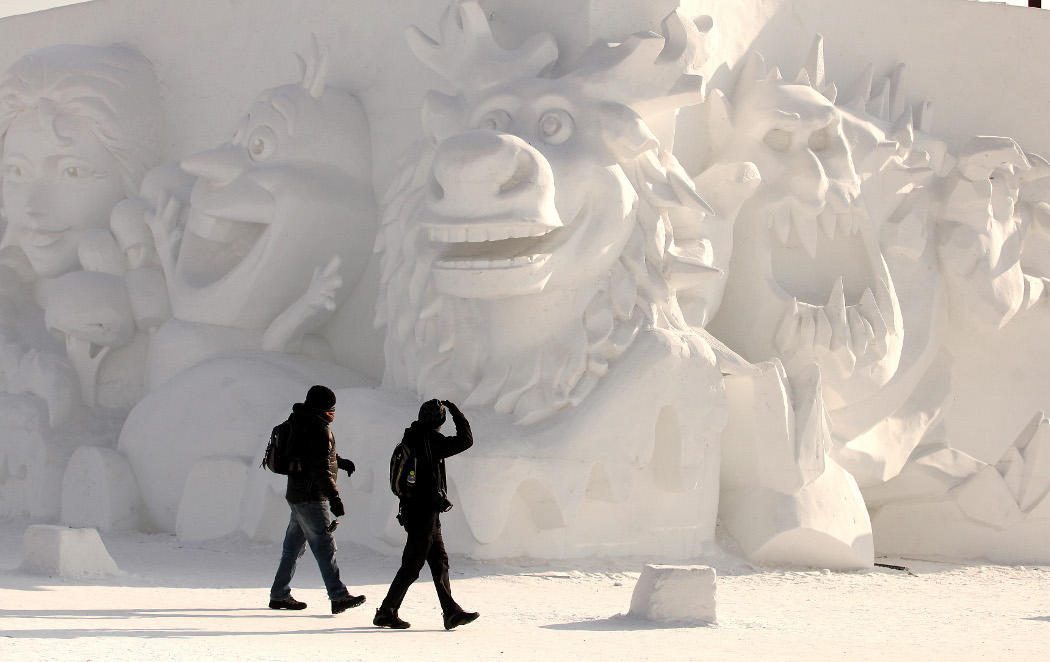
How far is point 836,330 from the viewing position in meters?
7.55

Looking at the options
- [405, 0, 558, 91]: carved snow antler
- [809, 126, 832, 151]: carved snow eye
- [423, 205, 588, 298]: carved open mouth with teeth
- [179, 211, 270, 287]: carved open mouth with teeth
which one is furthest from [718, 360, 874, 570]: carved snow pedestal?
[179, 211, 270, 287]: carved open mouth with teeth

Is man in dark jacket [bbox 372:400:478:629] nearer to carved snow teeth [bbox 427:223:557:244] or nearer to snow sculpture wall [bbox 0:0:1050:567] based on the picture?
snow sculpture wall [bbox 0:0:1050:567]

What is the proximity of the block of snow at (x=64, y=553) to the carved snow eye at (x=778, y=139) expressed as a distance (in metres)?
3.73

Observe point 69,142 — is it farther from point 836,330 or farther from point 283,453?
point 836,330

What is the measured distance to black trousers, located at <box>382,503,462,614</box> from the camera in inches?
195

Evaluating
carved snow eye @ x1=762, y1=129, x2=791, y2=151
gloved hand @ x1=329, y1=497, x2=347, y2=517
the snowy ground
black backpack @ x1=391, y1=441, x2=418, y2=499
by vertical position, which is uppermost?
carved snow eye @ x1=762, y1=129, x2=791, y2=151

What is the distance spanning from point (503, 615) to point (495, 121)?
241cm

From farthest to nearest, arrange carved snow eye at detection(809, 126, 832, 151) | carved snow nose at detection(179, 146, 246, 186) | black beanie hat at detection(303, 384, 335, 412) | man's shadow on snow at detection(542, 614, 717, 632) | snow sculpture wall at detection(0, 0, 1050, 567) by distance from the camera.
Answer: carved snow nose at detection(179, 146, 246, 186) → carved snow eye at detection(809, 126, 832, 151) → snow sculpture wall at detection(0, 0, 1050, 567) → black beanie hat at detection(303, 384, 335, 412) → man's shadow on snow at detection(542, 614, 717, 632)

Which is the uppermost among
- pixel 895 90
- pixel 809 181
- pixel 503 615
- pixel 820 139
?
pixel 895 90

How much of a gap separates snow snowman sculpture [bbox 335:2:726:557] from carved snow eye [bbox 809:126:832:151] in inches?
38.7

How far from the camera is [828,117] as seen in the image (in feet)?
25.0

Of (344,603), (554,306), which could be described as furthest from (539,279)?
(344,603)

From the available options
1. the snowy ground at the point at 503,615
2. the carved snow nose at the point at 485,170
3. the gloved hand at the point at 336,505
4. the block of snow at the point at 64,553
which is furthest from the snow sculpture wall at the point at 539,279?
the gloved hand at the point at 336,505

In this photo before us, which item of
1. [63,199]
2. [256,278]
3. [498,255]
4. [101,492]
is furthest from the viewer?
[63,199]
